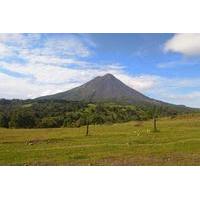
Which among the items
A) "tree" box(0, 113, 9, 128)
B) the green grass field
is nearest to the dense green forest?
"tree" box(0, 113, 9, 128)

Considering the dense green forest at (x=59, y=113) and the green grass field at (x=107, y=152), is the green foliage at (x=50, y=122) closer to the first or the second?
the dense green forest at (x=59, y=113)

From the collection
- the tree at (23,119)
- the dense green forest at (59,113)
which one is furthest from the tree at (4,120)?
the tree at (23,119)

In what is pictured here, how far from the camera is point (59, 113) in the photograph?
164 ft

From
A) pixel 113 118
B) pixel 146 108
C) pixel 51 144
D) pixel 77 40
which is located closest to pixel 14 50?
pixel 77 40

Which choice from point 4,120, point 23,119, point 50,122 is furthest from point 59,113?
point 4,120

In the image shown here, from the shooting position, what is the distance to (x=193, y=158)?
78.2 ft

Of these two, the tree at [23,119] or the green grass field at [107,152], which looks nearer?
the green grass field at [107,152]

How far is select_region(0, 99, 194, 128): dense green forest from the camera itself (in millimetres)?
43906

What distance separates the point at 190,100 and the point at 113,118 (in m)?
24.9

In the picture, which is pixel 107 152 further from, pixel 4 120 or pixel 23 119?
pixel 23 119

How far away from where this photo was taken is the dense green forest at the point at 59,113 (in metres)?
43.9
